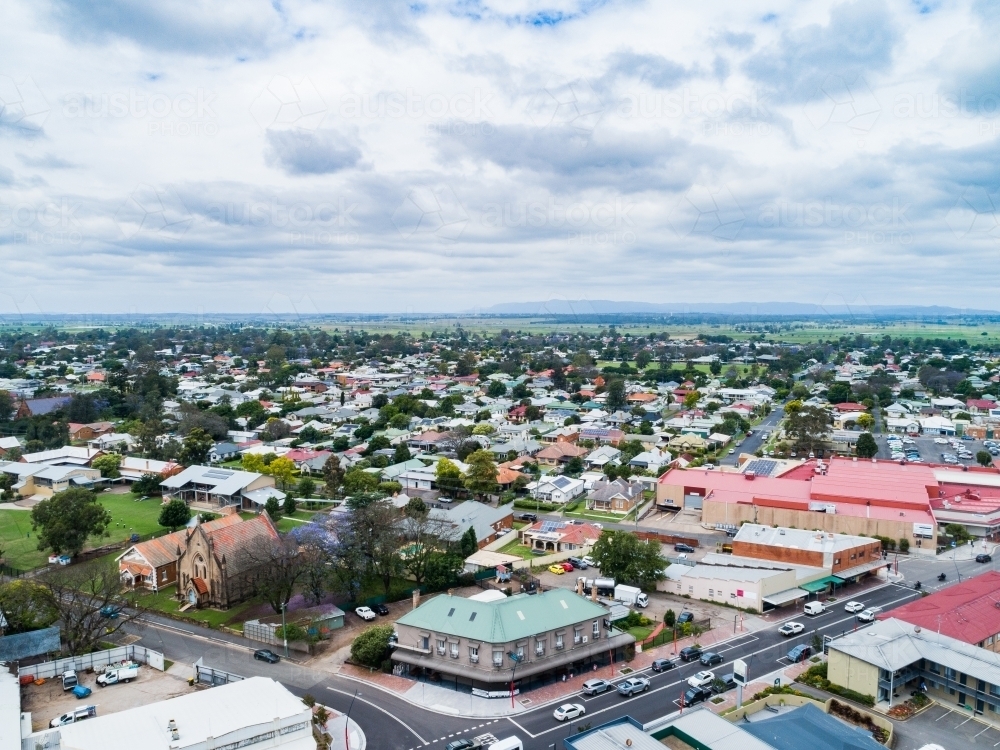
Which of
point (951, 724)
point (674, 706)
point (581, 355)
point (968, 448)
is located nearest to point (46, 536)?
point (674, 706)

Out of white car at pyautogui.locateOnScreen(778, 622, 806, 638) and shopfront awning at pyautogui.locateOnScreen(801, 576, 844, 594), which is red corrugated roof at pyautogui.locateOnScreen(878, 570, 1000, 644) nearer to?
white car at pyautogui.locateOnScreen(778, 622, 806, 638)

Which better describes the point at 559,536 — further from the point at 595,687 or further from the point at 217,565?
the point at 217,565

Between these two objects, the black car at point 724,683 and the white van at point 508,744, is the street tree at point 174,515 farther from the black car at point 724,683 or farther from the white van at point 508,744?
the black car at point 724,683

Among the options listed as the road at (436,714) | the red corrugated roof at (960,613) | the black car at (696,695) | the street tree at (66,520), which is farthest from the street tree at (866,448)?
the street tree at (66,520)

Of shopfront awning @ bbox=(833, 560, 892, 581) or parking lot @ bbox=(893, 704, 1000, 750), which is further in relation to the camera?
shopfront awning @ bbox=(833, 560, 892, 581)

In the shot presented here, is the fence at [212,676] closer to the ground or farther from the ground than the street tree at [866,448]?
closer to the ground

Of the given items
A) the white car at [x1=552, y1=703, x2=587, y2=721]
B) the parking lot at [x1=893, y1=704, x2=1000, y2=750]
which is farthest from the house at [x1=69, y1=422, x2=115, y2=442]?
the parking lot at [x1=893, y1=704, x2=1000, y2=750]
